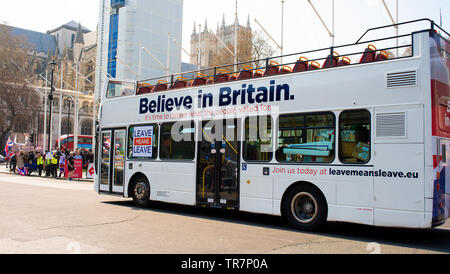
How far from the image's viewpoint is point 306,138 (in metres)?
8.62

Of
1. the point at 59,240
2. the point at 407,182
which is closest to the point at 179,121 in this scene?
the point at 59,240

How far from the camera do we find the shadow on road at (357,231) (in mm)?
7662

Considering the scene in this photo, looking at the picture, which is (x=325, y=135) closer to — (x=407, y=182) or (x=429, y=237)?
(x=407, y=182)

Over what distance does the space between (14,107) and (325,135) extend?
6068 cm

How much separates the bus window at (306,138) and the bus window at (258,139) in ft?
0.95

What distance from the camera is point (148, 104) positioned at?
12.3 metres

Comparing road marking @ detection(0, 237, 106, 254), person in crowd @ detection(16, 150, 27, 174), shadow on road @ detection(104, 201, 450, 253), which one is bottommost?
shadow on road @ detection(104, 201, 450, 253)

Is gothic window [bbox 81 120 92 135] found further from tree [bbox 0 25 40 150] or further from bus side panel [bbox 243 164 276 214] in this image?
bus side panel [bbox 243 164 276 214]

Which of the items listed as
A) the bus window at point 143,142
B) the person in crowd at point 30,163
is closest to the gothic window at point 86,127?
the person in crowd at point 30,163

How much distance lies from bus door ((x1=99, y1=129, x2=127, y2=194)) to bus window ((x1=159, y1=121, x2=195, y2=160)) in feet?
6.30

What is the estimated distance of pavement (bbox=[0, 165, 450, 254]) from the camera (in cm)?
650

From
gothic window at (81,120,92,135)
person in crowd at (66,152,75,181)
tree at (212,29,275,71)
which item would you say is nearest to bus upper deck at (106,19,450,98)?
person in crowd at (66,152,75,181)

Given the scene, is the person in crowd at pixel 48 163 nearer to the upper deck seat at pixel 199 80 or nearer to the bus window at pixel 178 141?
the bus window at pixel 178 141
